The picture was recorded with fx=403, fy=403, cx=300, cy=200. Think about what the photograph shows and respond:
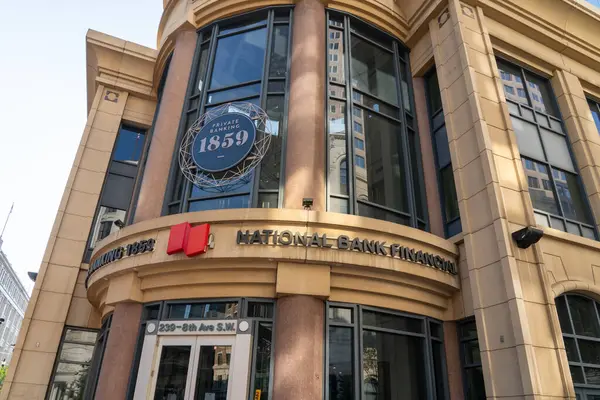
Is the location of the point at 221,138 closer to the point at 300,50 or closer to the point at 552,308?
the point at 300,50

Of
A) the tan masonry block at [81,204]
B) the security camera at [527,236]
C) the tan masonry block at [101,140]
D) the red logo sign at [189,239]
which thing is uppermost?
the tan masonry block at [101,140]

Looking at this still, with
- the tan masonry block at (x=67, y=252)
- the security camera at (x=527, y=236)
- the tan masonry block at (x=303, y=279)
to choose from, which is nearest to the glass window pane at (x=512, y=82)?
the security camera at (x=527, y=236)

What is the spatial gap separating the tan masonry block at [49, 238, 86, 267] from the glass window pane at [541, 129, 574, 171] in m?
16.5

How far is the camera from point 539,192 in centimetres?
1198

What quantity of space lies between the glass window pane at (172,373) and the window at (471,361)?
6790 millimetres

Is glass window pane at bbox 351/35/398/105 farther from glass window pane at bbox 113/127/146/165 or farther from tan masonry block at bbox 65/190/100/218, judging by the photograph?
tan masonry block at bbox 65/190/100/218

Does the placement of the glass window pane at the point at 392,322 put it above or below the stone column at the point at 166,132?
below

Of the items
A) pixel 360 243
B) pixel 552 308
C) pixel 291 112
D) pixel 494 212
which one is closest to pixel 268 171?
pixel 291 112

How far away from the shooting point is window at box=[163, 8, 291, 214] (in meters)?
10.9

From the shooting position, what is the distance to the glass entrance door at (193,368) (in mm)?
8641

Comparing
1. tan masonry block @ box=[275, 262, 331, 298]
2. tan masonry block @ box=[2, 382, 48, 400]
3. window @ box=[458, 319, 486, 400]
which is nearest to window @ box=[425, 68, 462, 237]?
window @ box=[458, 319, 486, 400]

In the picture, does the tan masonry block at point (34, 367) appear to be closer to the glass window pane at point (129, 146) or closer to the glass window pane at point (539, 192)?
the glass window pane at point (129, 146)

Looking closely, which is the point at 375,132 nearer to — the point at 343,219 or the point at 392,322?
the point at 343,219

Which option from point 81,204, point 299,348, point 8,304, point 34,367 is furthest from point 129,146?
point 8,304
